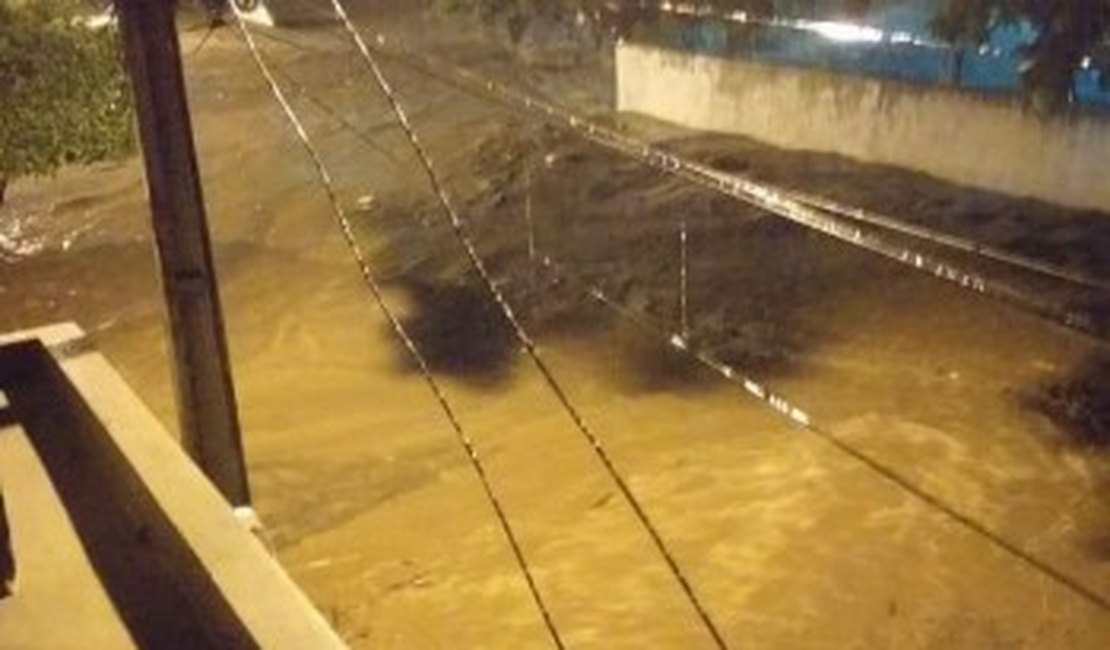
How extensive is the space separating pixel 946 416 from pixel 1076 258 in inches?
114

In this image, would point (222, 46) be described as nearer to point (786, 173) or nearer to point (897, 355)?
point (786, 173)

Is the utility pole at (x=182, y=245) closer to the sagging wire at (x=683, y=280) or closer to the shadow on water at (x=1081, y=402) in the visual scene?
the shadow on water at (x=1081, y=402)

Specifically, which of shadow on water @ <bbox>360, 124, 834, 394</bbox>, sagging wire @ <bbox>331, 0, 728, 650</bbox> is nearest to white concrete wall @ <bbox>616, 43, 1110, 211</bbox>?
shadow on water @ <bbox>360, 124, 834, 394</bbox>

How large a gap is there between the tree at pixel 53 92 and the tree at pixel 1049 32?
9198 millimetres

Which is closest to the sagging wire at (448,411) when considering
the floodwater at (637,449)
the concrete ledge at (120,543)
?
the floodwater at (637,449)

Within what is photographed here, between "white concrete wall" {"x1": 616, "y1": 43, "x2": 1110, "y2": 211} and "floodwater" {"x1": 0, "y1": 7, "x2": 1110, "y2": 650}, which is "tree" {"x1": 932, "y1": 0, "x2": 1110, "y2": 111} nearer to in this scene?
"white concrete wall" {"x1": 616, "y1": 43, "x2": 1110, "y2": 211}

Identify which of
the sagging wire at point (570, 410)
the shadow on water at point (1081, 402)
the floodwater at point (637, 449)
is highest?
the sagging wire at point (570, 410)

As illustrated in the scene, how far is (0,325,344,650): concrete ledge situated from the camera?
4121 mm

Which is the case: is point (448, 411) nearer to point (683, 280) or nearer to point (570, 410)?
point (570, 410)

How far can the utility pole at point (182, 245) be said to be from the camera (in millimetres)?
6246

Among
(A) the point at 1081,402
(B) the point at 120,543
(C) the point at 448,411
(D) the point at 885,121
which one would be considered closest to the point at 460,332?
(D) the point at 885,121

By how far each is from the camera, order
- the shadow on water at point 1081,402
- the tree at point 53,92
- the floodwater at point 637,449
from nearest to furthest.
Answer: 1. the floodwater at point 637,449
2. the shadow on water at point 1081,402
3. the tree at point 53,92

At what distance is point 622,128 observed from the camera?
19.0 meters

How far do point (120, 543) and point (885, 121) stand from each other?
12.4 metres
